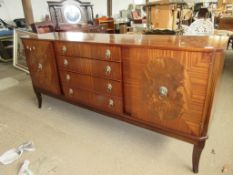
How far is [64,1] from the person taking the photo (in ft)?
17.6

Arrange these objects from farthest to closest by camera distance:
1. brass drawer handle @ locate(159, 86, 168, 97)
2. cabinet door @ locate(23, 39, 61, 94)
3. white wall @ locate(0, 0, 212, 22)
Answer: white wall @ locate(0, 0, 212, 22) → cabinet door @ locate(23, 39, 61, 94) → brass drawer handle @ locate(159, 86, 168, 97)

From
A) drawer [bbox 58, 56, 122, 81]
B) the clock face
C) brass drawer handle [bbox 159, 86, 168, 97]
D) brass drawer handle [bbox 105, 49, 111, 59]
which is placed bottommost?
brass drawer handle [bbox 159, 86, 168, 97]

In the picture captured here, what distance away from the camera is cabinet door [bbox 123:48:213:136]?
3.34ft

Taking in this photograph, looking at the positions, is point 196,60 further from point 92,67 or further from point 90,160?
point 90,160

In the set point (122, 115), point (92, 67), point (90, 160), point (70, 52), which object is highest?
point (70, 52)

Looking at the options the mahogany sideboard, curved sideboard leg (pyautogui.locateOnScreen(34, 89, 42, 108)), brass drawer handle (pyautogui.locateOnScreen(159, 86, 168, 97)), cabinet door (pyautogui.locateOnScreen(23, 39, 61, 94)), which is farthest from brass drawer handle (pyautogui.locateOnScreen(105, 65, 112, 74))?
curved sideboard leg (pyautogui.locateOnScreen(34, 89, 42, 108))

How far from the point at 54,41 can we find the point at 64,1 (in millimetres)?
4369

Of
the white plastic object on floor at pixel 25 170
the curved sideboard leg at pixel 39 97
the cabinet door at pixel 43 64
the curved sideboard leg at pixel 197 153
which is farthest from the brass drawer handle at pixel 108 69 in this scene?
the curved sideboard leg at pixel 39 97

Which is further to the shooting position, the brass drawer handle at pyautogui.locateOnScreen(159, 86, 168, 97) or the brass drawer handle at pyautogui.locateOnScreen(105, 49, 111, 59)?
the brass drawer handle at pyautogui.locateOnScreen(105, 49, 111, 59)

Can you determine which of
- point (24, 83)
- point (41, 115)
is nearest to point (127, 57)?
point (41, 115)

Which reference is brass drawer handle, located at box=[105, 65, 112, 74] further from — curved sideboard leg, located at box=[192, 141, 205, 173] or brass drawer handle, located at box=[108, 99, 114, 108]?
curved sideboard leg, located at box=[192, 141, 205, 173]

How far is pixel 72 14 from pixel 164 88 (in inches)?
204

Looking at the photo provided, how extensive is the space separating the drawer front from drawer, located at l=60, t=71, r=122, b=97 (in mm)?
43

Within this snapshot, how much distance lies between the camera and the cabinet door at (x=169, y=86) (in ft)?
3.34
